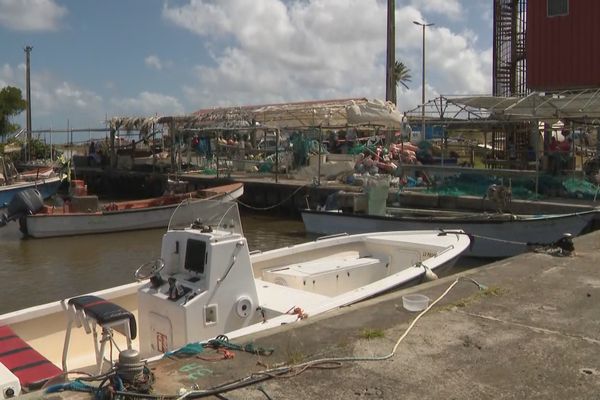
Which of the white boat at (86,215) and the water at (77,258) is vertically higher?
the white boat at (86,215)

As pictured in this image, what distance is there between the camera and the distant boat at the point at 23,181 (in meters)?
24.8

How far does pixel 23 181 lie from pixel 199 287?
78.4ft

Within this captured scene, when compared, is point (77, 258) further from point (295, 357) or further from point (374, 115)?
point (374, 115)

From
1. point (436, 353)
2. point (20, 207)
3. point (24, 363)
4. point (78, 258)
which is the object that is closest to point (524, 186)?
point (78, 258)

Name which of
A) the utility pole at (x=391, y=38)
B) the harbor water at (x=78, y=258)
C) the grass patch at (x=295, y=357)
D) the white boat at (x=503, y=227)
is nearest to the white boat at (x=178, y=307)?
the grass patch at (x=295, y=357)

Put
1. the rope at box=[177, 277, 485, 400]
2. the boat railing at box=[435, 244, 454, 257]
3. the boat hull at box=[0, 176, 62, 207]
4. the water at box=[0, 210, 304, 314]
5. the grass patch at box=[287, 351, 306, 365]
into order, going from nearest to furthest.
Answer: the rope at box=[177, 277, 485, 400] → the grass patch at box=[287, 351, 306, 365] → the boat railing at box=[435, 244, 454, 257] → the water at box=[0, 210, 304, 314] → the boat hull at box=[0, 176, 62, 207]

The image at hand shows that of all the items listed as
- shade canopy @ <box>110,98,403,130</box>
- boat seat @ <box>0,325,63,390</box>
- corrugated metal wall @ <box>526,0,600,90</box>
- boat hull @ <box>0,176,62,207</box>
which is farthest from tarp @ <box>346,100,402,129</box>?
boat seat @ <box>0,325,63,390</box>

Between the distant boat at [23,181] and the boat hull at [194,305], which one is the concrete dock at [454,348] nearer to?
the boat hull at [194,305]

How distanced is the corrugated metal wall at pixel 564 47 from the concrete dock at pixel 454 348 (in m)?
18.5

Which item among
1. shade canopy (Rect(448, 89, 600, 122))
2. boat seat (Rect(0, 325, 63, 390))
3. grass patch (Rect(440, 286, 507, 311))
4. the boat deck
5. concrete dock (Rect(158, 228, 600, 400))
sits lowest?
boat seat (Rect(0, 325, 63, 390))

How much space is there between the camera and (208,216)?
706 cm

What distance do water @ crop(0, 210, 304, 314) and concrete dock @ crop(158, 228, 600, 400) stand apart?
8.53m

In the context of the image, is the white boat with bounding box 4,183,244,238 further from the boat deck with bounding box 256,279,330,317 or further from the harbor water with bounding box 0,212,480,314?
the boat deck with bounding box 256,279,330,317

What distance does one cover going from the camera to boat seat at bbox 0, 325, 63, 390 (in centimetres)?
519
